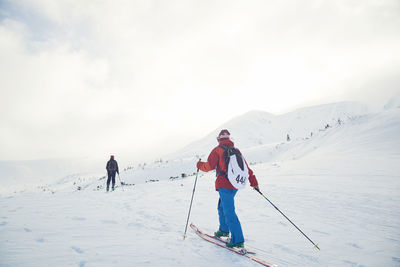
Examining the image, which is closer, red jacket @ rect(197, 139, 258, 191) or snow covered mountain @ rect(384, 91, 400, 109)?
red jacket @ rect(197, 139, 258, 191)

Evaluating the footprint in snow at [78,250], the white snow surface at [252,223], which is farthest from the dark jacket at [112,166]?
the footprint in snow at [78,250]

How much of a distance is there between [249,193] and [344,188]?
11.7 ft

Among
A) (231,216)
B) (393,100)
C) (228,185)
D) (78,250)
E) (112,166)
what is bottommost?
(78,250)

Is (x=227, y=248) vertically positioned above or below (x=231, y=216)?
below

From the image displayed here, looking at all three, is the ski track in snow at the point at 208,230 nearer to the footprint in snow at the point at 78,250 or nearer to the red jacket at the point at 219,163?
the footprint in snow at the point at 78,250

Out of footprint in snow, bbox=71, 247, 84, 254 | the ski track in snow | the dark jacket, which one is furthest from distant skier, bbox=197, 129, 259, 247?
the dark jacket

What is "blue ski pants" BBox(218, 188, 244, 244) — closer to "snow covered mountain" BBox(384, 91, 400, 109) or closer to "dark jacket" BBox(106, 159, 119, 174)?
"dark jacket" BBox(106, 159, 119, 174)

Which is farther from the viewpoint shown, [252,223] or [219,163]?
[252,223]

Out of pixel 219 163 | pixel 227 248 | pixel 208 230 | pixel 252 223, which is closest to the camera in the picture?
pixel 227 248

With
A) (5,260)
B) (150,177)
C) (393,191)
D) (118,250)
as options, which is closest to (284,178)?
(393,191)

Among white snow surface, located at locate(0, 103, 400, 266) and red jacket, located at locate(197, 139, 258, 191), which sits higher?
red jacket, located at locate(197, 139, 258, 191)

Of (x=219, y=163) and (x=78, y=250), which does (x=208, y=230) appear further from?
(x=78, y=250)

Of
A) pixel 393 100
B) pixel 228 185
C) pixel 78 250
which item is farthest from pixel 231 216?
pixel 393 100

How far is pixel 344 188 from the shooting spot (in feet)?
26.6
